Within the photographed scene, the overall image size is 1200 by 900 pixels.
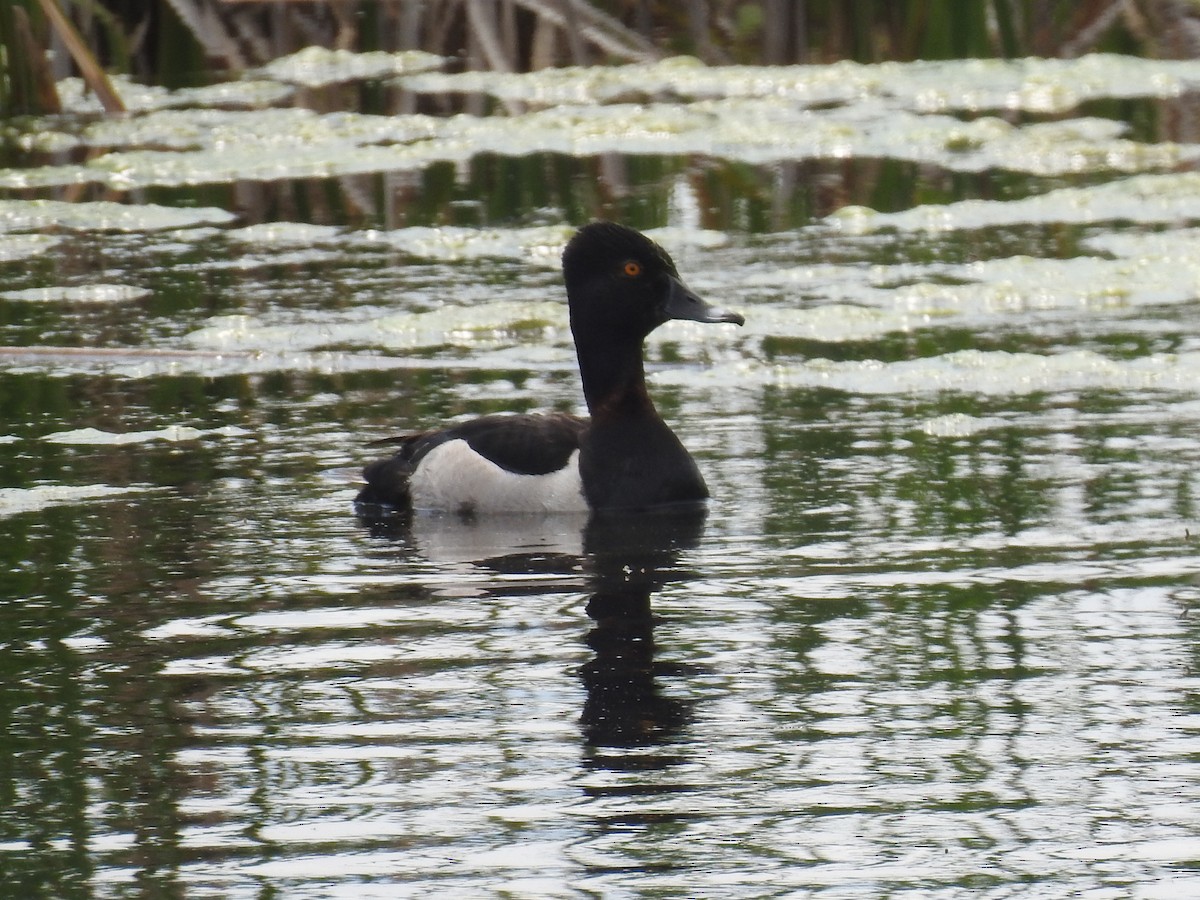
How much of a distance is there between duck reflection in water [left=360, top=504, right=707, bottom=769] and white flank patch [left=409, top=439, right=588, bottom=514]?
7cm

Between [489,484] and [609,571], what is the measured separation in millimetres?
1096

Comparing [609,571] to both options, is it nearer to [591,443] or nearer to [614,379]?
[591,443]

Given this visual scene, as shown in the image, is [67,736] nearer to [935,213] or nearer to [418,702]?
[418,702]

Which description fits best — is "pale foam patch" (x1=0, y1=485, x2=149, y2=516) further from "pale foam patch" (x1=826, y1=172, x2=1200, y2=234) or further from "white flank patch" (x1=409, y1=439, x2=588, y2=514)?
"pale foam patch" (x1=826, y1=172, x2=1200, y2=234)

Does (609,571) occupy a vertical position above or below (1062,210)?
below

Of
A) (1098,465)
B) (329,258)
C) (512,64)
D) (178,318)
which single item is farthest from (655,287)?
(512,64)

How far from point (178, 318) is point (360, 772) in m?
5.94

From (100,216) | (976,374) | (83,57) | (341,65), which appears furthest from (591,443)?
(341,65)

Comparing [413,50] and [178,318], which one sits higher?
[413,50]

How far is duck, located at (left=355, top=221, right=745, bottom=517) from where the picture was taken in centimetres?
764

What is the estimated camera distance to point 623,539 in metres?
7.25

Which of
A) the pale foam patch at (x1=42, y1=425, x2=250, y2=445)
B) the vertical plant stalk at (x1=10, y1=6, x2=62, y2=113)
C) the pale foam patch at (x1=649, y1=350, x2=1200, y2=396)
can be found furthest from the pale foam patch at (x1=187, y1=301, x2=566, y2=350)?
the vertical plant stalk at (x1=10, y1=6, x2=62, y2=113)

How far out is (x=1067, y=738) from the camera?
499 cm

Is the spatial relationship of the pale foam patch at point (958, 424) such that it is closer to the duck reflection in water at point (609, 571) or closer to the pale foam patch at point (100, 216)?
the duck reflection in water at point (609, 571)
